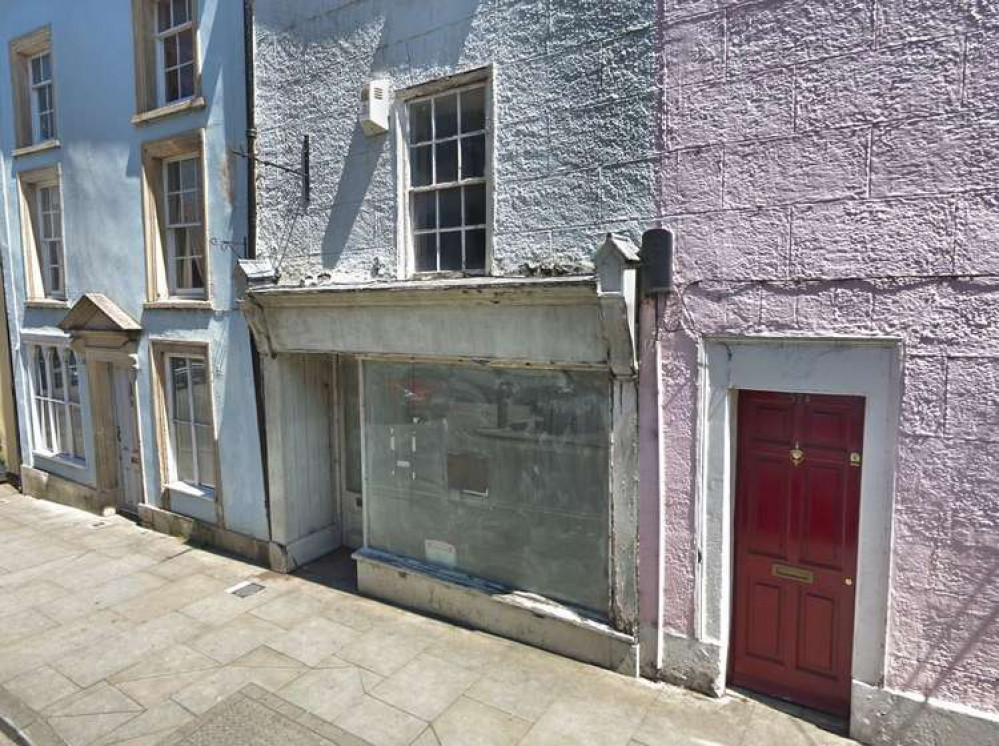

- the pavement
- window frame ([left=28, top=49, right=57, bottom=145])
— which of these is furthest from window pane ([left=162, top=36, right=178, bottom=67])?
the pavement

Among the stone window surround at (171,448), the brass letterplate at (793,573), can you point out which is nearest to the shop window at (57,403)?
the stone window surround at (171,448)

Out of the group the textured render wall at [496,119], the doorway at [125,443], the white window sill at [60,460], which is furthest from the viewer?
the white window sill at [60,460]

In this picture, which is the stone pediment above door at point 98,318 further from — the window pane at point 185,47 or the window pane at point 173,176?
the window pane at point 185,47

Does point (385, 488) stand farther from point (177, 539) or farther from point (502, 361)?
point (177, 539)

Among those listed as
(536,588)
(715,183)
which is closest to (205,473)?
(536,588)

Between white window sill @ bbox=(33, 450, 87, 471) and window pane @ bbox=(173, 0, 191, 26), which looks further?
white window sill @ bbox=(33, 450, 87, 471)

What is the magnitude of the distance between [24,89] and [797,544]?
1379 cm

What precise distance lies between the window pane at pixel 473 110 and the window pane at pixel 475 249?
994mm

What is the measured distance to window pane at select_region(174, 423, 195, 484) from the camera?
9258 millimetres

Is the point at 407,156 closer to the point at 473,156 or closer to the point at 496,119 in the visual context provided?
the point at 473,156

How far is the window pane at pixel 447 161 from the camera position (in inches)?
246

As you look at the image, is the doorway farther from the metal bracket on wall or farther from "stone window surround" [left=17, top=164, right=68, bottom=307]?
the metal bracket on wall

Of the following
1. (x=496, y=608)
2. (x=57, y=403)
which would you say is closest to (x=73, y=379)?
(x=57, y=403)

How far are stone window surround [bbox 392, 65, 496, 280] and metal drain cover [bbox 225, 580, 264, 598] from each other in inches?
163
